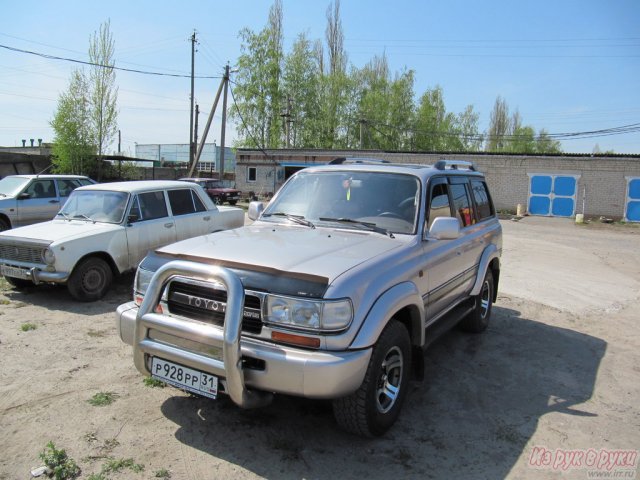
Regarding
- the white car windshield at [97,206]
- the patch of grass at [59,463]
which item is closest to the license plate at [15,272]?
the white car windshield at [97,206]

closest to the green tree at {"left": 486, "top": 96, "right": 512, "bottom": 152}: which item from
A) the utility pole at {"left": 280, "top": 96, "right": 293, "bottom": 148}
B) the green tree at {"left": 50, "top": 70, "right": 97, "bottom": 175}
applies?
the utility pole at {"left": 280, "top": 96, "right": 293, "bottom": 148}

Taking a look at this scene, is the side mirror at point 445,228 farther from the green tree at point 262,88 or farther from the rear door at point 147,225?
the green tree at point 262,88

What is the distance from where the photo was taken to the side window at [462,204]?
480 cm

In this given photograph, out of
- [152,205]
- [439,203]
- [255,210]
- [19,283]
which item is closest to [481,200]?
[439,203]

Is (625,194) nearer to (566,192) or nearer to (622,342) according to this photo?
(566,192)

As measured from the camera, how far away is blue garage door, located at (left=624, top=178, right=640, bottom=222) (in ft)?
79.2

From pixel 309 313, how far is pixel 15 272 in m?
5.48

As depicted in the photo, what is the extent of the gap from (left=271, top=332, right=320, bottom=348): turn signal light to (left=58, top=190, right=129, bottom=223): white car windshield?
5.00 metres

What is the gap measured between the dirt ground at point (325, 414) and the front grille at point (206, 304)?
2.83 ft

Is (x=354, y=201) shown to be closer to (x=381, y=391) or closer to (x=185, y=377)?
(x=381, y=391)

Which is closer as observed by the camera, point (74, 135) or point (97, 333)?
point (97, 333)

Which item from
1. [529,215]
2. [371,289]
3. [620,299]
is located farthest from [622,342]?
[529,215]

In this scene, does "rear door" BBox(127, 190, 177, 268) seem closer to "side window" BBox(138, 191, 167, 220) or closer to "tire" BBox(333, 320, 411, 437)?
"side window" BBox(138, 191, 167, 220)

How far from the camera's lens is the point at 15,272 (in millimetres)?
6293
